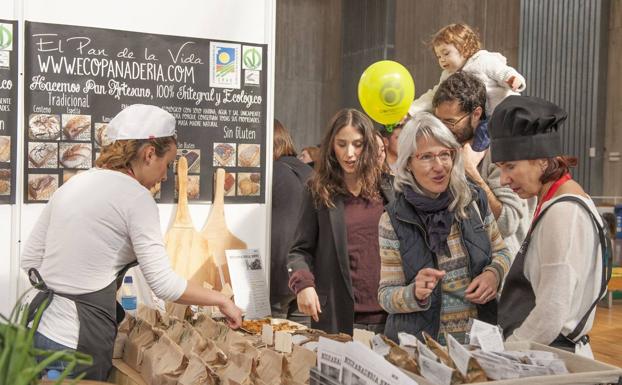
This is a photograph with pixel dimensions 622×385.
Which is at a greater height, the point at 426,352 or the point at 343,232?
the point at 343,232

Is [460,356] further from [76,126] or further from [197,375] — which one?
[76,126]

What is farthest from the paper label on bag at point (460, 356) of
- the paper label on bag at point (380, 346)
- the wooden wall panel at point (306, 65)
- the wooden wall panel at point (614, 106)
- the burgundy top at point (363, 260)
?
the wooden wall panel at point (306, 65)

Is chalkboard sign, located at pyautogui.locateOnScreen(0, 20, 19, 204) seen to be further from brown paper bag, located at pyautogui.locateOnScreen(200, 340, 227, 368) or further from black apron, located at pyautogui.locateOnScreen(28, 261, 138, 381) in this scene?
brown paper bag, located at pyautogui.locateOnScreen(200, 340, 227, 368)

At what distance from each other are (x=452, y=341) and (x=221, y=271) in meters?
2.03

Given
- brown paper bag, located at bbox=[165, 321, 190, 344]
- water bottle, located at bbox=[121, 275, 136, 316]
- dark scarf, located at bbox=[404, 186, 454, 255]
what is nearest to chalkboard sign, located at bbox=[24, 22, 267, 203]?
water bottle, located at bbox=[121, 275, 136, 316]

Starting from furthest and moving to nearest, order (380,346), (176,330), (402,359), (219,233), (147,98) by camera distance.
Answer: (219,233) < (147,98) < (176,330) < (380,346) < (402,359)

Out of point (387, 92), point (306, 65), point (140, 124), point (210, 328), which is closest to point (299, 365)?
point (210, 328)

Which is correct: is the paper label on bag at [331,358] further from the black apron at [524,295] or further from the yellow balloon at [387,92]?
the yellow balloon at [387,92]

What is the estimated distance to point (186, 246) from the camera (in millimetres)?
3287

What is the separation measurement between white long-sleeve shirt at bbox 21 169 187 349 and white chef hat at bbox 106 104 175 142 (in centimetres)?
14

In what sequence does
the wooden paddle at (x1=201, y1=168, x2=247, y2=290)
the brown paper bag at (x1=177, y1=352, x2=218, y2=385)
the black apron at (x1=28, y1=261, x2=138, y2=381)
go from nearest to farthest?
the brown paper bag at (x1=177, y1=352, x2=218, y2=385) → the black apron at (x1=28, y1=261, x2=138, y2=381) → the wooden paddle at (x1=201, y1=168, x2=247, y2=290)

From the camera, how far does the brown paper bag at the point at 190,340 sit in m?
2.37

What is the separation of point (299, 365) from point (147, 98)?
1696mm

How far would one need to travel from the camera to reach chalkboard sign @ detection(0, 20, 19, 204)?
2980 millimetres
